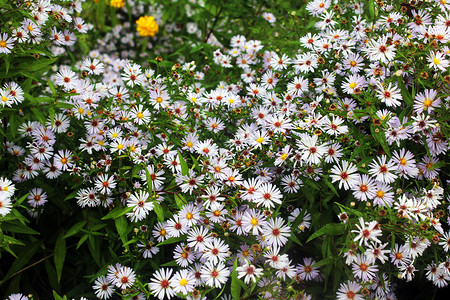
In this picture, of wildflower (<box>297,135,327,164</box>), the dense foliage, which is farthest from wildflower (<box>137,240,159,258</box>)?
wildflower (<box>297,135,327,164</box>)

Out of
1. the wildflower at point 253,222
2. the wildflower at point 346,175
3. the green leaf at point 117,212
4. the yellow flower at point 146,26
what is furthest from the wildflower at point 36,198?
the yellow flower at point 146,26

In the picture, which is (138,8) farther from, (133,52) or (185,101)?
(185,101)

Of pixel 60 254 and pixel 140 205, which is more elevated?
pixel 140 205

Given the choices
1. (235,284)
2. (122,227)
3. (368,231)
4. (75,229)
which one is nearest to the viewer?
→ (368,231)

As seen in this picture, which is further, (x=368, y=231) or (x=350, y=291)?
(x=350, y=291)

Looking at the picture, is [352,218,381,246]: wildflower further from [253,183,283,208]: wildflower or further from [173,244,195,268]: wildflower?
[173,244,195,268]: wildflower

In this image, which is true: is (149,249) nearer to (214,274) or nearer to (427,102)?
(214,274)

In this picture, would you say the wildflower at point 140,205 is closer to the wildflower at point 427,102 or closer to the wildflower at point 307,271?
the wildflower at point 307,271

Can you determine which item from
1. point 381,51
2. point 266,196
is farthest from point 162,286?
point 381,51
